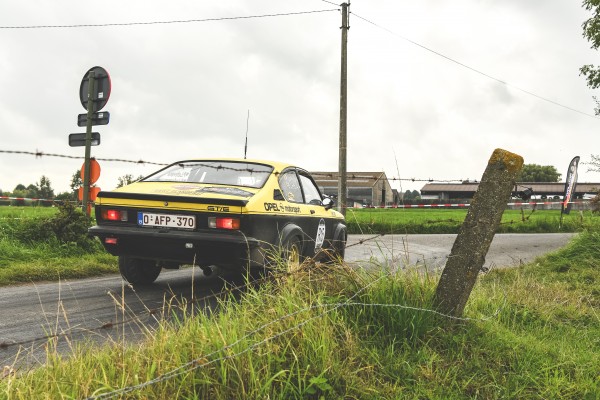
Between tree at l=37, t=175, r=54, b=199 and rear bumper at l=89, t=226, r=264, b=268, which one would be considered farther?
tree at l=37, t=175, r=54, b=199

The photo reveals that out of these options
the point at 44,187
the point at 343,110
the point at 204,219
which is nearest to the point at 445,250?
the point at 343,110

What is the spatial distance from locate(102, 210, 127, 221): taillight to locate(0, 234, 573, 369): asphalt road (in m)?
0.77

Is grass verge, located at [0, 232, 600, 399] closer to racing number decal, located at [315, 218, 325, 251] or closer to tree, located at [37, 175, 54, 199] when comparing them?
racing number decal, located at [315, 218, 325, 251]

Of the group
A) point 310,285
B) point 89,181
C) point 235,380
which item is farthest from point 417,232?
point 235,380

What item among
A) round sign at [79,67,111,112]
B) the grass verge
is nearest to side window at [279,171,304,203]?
the grass verge

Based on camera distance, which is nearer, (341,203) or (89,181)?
(89,181)

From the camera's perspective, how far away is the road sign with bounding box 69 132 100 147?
9281mm

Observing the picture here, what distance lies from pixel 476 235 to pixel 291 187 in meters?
3.02

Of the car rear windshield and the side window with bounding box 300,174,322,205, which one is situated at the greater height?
the car rear windshield

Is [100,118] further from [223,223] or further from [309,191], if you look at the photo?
[223,223]

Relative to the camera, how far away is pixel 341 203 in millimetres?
15133

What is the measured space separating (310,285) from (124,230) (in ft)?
8.02

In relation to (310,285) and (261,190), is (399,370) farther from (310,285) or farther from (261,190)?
(261,190)

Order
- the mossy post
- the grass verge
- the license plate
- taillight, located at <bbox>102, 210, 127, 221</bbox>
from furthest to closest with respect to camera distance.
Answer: taillight, located at <bbox>102, 210, 127, 221</bbox> → the license plate → the mossy post → the grass verge
